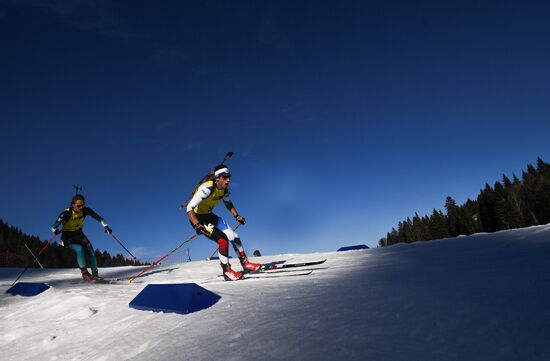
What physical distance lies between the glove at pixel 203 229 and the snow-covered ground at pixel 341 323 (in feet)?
7.98

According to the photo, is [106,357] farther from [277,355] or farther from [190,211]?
[190,211]

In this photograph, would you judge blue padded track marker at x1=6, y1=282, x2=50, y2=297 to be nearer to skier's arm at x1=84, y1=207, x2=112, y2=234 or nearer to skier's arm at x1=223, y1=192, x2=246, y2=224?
skier's arm at x1=84, y1=207, x2=112, y2=234

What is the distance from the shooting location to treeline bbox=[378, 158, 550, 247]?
201 feet

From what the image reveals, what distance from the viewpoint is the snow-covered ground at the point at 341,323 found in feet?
4.82

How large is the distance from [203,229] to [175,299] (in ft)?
11.2

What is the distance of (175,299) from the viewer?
3061mm

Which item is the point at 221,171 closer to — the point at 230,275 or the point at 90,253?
the point at 230,275

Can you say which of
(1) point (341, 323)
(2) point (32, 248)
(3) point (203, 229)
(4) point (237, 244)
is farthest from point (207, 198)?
(2) point (32, 248)

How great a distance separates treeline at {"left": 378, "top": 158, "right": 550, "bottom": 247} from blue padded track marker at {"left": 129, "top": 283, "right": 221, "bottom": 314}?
235ft

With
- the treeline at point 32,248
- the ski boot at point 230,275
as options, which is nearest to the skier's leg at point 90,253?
the ski boot at point 230,275

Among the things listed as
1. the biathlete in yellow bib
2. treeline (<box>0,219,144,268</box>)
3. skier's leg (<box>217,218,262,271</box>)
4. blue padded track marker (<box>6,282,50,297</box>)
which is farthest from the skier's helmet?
treeline (<box>0,219,144,268</box>)

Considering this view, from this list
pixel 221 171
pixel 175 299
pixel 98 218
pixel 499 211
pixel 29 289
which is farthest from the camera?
pixel 499 211

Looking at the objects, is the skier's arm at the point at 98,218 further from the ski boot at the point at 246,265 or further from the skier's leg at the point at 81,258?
the ski boot at the point at 246,265

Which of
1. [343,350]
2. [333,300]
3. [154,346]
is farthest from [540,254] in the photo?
[154,346]
